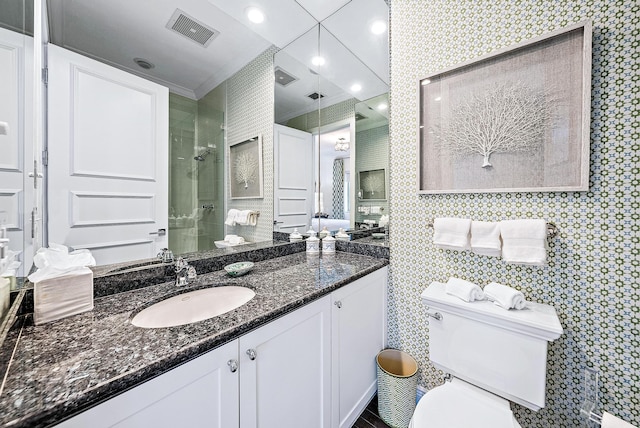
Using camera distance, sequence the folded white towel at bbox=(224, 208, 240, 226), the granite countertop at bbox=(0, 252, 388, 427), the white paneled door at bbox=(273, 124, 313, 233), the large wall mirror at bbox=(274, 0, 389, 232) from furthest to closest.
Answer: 1. the white paneled door at bbox=(273, 124, 313, 233)
2. the large wall mirror at bbox=(274, 0, 389, 232)
3. the folded white towel at bbox=(224, 208, 240, 226)
4. the granite countertop at bbox=(0, 252, 388, 427)

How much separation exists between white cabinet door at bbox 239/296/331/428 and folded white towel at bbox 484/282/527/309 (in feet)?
2.55

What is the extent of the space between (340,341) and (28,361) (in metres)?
1.06

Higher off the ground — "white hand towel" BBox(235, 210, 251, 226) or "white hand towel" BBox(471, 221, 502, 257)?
"white hand towel" BBox(235, 210, 251, 226)

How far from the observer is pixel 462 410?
99 centimetres

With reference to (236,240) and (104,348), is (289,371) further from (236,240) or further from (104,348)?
(236,240)

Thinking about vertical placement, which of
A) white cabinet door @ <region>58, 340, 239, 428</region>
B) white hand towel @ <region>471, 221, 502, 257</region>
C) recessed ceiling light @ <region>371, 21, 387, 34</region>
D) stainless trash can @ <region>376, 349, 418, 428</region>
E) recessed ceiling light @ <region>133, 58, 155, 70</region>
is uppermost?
recessed ceiling light @ <region>371, 21, 387, 34</region>

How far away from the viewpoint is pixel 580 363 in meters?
1.05

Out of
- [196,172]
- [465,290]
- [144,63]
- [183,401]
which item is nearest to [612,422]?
[465,290]

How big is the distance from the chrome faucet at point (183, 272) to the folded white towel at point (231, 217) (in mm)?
357

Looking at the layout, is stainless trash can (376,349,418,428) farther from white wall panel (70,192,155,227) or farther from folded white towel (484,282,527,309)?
white wall panel (70,192,155,227)

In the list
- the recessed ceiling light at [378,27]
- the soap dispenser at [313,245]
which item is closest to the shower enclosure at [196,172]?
the soap dispenser at [313,245]

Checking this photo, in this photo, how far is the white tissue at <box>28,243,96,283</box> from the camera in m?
0.78

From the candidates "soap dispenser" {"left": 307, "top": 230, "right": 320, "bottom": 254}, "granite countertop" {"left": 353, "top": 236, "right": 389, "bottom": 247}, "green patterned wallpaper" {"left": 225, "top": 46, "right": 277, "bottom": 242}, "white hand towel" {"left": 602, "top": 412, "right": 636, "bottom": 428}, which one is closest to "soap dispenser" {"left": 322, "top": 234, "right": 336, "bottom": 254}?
"soap dispenser" {"left": 307, "top": 230, "right": 320, "bottom": 254}

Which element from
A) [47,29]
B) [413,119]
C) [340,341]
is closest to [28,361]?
[340,341]
